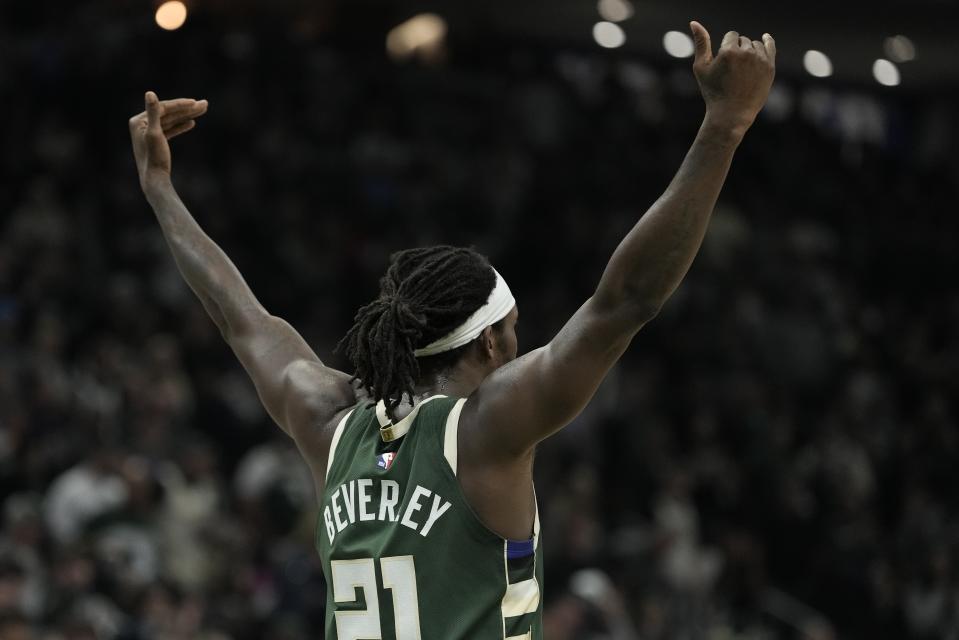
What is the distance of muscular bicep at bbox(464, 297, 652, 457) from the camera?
322 centimetres

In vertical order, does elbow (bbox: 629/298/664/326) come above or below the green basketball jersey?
above

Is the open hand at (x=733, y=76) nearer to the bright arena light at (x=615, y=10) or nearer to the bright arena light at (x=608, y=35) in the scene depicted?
the bright arena light at (x=615, y=10)

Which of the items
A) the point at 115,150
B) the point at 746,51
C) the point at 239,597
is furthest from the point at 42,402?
the point at 746,51

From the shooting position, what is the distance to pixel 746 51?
3193 mm

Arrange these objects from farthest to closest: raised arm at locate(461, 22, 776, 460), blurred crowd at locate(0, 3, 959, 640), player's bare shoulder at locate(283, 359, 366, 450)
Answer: blurred crowd at locate(0, 3, 959, 640) < player's bare shoulder at locate(283, 359, 366, 450) < raised arm at locate(461, 22, 776, 460)

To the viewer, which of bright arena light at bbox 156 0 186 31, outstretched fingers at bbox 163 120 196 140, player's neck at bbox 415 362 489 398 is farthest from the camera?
bright arena light at bbox 156 0 186 31

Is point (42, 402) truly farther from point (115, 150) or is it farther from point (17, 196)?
point (115, 150)

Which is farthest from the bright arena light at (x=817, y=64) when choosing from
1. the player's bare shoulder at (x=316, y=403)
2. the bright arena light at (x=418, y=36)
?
the player's bare shoulder at (x=316, y=403)

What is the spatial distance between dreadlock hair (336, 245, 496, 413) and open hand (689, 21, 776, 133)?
77cm

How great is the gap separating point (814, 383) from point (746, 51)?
46.0ft

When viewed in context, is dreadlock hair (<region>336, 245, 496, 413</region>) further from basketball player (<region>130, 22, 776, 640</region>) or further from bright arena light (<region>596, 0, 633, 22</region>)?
bright arena light (<region>596, 0, 633, 22</region>)

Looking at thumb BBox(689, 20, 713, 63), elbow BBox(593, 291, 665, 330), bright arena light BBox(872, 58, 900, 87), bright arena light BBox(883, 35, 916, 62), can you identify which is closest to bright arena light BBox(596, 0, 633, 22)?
bright arena light BBox(883, 35, 916, 62)

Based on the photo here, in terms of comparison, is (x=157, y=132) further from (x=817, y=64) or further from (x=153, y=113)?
(x=817, y=64)

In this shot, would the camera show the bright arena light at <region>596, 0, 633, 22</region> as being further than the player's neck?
Yes
